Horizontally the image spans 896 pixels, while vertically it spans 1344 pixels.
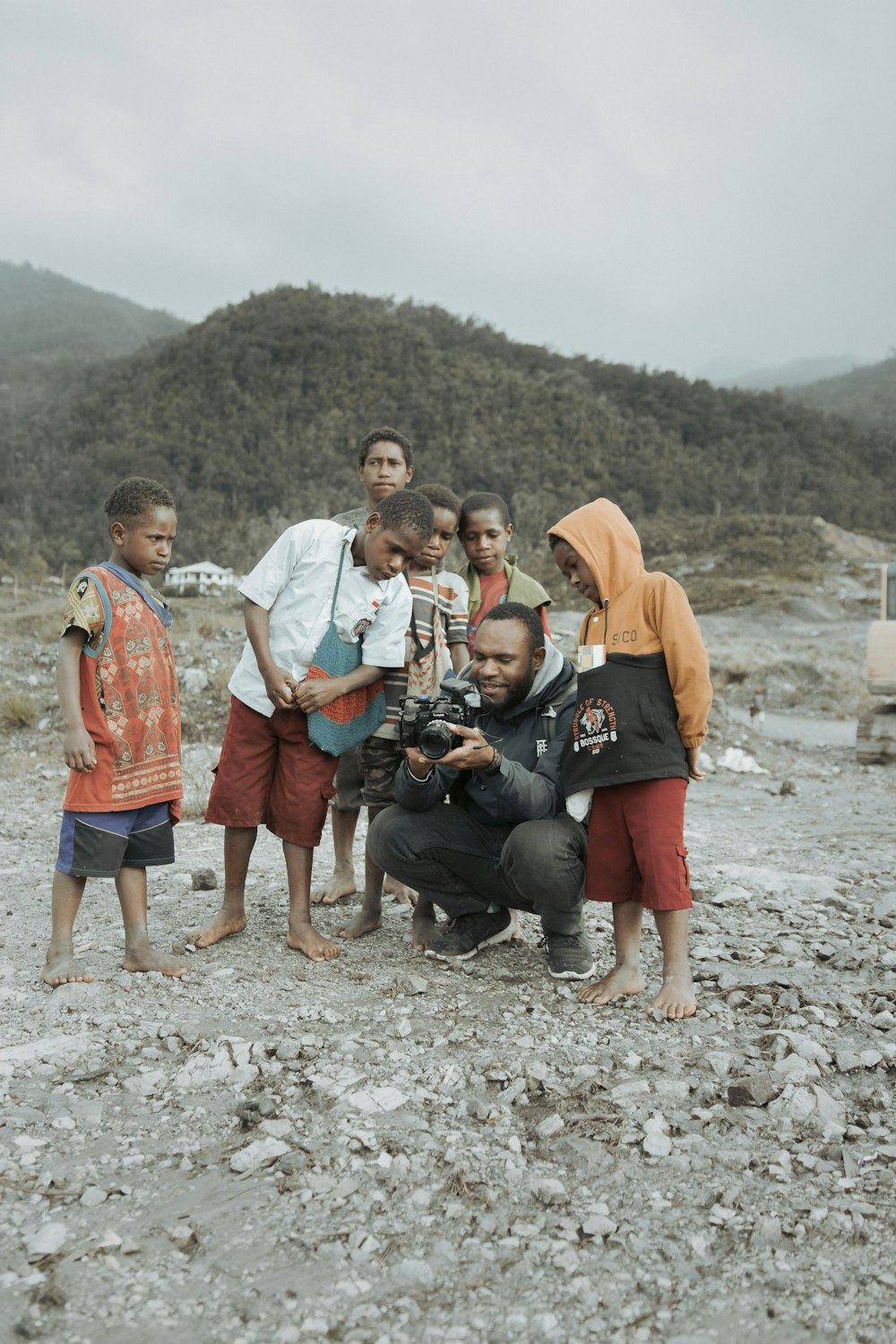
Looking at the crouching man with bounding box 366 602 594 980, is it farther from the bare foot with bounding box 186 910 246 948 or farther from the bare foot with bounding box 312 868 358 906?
the bare foot with bounding box 312 868 358 906

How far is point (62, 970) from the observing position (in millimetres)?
2887

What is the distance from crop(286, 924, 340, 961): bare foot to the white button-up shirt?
2.43 ft

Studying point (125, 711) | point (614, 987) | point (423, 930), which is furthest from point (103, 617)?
point (614, 987)

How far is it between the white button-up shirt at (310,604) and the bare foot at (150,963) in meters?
0.83

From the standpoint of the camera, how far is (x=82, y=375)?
200 ft

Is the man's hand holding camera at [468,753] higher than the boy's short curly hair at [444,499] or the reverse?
the reverse

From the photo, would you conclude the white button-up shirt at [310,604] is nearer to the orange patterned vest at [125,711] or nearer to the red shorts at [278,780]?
the red shorts at [278,780]

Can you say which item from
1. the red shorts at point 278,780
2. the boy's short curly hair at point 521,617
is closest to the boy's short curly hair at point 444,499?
the boy's short curly hair at point 521,617

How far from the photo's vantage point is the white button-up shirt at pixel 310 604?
3.22m

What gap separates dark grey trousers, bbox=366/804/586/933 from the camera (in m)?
2.92

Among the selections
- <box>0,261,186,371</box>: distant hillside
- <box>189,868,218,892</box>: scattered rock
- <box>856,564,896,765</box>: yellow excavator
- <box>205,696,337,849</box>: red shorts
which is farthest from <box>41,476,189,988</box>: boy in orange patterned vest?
<box>0,261,186,371</box>: distant hillside

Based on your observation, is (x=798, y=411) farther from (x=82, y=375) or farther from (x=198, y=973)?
(x=198, y=973)

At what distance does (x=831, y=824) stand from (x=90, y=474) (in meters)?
43.9

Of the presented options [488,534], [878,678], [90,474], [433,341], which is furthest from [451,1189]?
[433,341]
